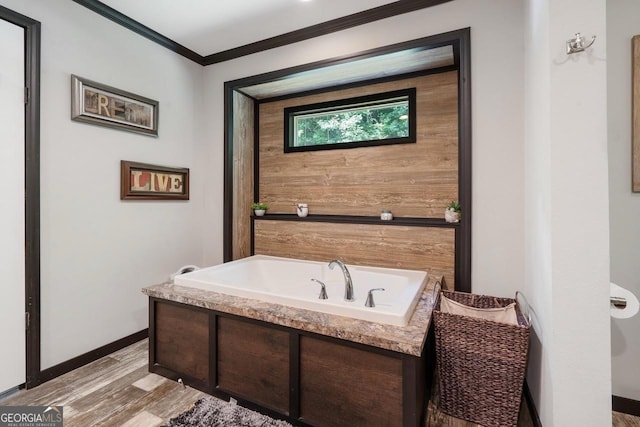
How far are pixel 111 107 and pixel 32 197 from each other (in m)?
0.90

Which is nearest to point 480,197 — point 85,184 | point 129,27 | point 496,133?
point 496,133

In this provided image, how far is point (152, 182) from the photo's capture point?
277cm

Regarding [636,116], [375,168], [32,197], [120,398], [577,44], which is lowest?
[120,398]

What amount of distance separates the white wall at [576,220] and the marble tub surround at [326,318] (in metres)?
0.59

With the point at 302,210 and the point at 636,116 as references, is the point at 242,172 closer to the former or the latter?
the point at 302,210

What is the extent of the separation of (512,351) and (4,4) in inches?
141

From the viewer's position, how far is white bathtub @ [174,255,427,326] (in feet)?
5.38

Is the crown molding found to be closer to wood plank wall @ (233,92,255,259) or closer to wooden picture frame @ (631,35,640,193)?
wood plank wall @ (233,92,255,259)

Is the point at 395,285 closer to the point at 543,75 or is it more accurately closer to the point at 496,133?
the point at 496,133

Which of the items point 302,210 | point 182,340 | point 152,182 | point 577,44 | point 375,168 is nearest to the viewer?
point 577,44

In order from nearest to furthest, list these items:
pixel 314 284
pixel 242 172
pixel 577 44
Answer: pixel 577 44
pixel 314 284
pixel 242 172

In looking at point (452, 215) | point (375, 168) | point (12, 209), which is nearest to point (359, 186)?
point (375, 168)

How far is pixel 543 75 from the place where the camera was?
57.1 inches

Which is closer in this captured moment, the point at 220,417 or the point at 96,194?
the point at 220,417
